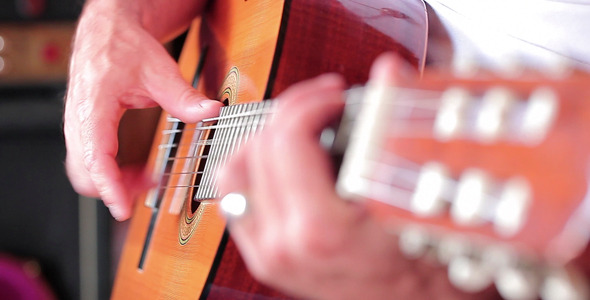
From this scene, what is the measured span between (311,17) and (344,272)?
1.28ft

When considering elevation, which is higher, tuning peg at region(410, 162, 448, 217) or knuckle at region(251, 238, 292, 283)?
tuning peg at region(410, 162, 448, 217)

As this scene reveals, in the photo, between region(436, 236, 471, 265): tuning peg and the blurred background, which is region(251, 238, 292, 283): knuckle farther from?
the blurred background

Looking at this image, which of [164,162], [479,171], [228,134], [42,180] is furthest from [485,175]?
[42,180]

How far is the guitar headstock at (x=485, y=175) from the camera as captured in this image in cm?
35

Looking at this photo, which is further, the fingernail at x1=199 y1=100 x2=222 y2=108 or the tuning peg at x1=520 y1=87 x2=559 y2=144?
the fingernail at x1=199 y1=100 x2=222 y2=108

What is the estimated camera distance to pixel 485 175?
1.22ft

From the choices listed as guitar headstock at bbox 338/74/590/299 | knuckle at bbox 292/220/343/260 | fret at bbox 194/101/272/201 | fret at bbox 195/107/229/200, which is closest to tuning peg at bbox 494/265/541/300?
guitar headstock at bbox 338/74/590/299

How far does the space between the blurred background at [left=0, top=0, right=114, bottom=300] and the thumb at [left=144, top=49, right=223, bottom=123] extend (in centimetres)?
139

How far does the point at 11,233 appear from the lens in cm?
223

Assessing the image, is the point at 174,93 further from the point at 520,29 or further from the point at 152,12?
the point at 520,29

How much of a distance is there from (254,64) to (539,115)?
47 centimetres

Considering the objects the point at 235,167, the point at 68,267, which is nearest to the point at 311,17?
the point at 235,167

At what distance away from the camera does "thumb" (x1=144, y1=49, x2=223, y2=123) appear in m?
0.82

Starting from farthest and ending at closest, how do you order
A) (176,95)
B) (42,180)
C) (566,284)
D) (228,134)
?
(42,180) → (176,95) → (228,134) → (566,284)
